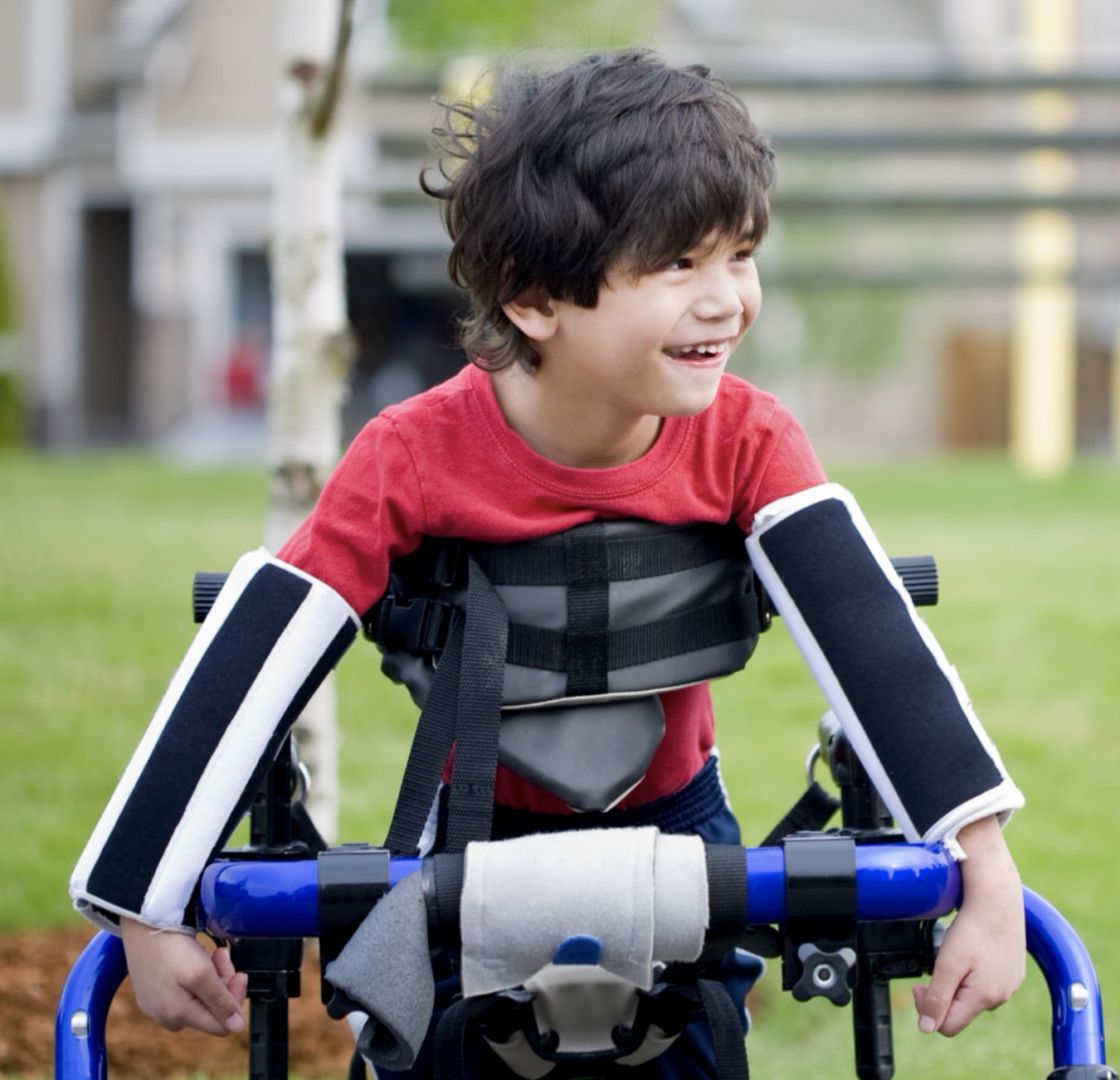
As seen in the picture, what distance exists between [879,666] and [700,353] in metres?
0.37

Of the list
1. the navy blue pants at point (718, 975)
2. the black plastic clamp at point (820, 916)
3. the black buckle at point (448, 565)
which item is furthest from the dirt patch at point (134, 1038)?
the black plastic clamp at point (820, 916)

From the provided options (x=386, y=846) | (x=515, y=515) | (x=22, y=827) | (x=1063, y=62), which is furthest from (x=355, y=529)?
(x=1063, y=62)

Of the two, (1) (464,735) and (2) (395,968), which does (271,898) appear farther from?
(1) (464,735)

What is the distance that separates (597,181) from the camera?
1.69m

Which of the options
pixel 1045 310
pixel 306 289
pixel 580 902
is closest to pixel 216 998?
pixel 580 902

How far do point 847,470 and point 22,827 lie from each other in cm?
695

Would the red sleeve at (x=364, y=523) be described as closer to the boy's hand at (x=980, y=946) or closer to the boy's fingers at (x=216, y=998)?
the boy's fingers at (x=216, y=998)

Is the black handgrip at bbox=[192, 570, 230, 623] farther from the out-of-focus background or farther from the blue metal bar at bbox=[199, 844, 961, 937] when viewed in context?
the out-of-focus background

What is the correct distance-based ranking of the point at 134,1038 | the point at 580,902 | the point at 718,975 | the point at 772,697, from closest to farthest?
the point at 580,902 → the point at 718,975 → the point at 134,1038 → the point at 772,697

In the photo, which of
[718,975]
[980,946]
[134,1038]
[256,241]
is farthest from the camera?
[256,241]

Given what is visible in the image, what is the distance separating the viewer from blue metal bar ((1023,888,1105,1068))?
1.58 m

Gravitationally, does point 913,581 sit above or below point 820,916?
above

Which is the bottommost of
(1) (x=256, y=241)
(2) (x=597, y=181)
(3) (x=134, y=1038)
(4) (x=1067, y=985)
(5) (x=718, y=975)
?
(3) (x=134, y=1038)

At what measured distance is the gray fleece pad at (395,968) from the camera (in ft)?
4.63
